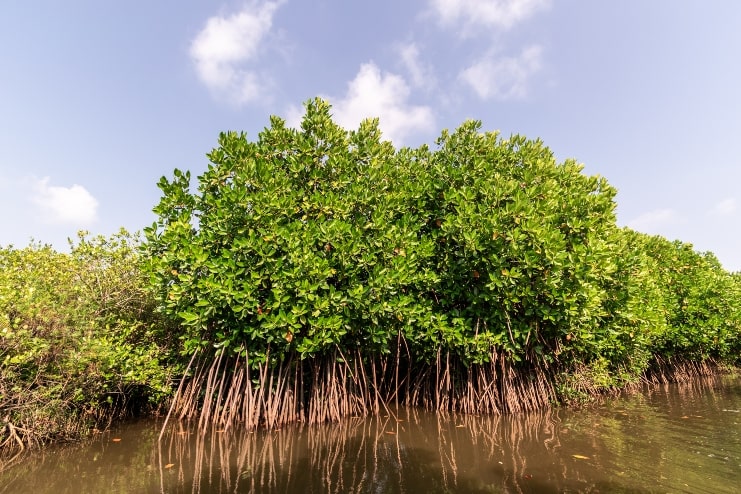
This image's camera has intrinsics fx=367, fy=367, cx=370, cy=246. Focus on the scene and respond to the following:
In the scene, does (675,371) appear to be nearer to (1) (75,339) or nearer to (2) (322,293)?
(2) (322,293)

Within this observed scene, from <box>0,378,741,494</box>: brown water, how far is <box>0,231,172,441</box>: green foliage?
2.14 ft

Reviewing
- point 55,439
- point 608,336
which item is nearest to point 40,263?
point 55,439

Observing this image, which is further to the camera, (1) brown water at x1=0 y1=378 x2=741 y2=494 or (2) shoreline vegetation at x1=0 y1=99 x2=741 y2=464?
(2) shoreline vegetation at x1=0 y1=99 x2=741 y2=464

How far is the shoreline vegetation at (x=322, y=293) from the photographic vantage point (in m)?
6.23

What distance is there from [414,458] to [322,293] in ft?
10.1

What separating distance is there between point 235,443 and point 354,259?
3625 millimetres

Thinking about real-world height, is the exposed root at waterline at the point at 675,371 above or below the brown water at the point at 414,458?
above

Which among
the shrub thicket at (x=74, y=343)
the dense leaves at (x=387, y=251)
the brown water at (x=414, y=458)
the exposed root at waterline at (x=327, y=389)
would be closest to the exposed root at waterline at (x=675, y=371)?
the dense leaves at (x=387, y=251)

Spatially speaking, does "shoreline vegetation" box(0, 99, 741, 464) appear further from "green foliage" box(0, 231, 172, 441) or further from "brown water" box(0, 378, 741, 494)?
"brown water" box(0, 378, 741, 494)

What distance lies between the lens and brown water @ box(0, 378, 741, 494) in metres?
4.23

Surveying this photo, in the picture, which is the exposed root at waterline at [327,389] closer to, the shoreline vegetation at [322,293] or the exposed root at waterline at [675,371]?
the shoreline vegetation at [322,293]

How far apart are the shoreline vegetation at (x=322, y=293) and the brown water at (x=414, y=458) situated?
727 mm

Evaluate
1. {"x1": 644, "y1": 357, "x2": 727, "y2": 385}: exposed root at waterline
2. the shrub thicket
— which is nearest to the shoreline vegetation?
the shrub thicket

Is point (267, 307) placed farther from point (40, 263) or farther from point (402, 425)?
point (40, 263)
